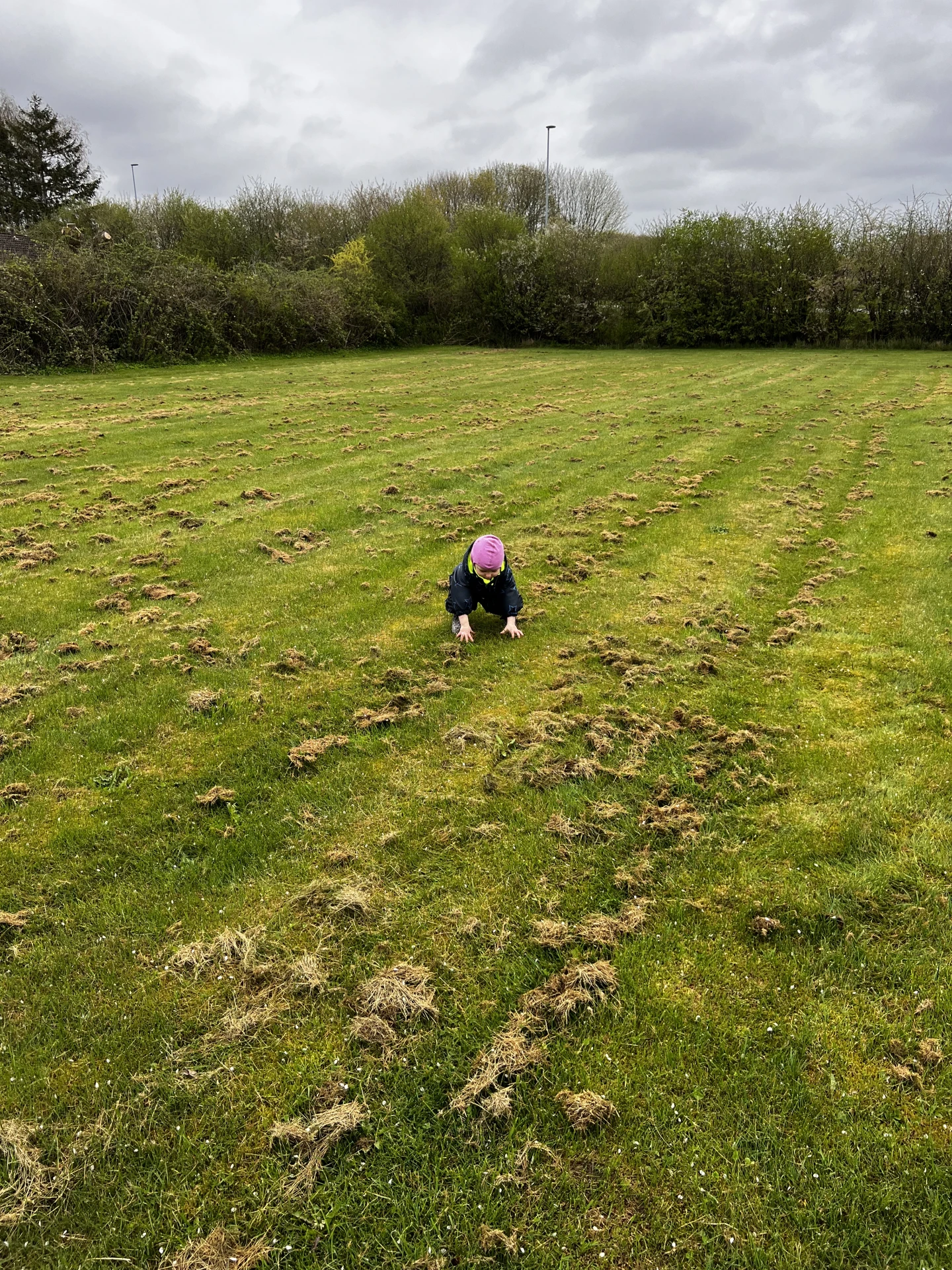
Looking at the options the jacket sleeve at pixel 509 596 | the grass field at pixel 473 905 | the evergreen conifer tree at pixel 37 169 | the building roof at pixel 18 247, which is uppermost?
the evergreen conifer tree at pixel 37 169

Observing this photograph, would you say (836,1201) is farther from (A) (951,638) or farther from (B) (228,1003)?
(A) (951,638)

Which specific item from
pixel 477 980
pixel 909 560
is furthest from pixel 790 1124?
pixel 909 560

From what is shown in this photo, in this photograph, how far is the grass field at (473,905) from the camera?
9.04ft

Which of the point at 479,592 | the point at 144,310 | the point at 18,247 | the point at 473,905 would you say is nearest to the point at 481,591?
the point at 479,592

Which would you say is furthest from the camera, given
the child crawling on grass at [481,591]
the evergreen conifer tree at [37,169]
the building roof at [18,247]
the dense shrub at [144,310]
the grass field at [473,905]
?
the evergreen conifer tree at [37,169]

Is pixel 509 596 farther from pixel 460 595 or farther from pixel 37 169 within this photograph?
pixel 37 169

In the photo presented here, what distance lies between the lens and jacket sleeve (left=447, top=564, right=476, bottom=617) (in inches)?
283

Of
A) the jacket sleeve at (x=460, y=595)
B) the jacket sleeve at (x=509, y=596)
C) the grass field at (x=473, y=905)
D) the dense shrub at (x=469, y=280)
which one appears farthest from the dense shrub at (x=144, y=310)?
the jacket sleeve at (x=509, y=596)

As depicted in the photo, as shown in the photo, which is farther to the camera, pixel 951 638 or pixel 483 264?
pixel 483 264

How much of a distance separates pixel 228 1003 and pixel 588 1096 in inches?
73.7

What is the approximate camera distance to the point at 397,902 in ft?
13.6

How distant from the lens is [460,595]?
7195 mm

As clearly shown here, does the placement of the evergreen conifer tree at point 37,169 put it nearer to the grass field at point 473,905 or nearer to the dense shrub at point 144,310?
the dense shrub at point 144,310

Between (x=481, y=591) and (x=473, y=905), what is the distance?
12.7 ft
